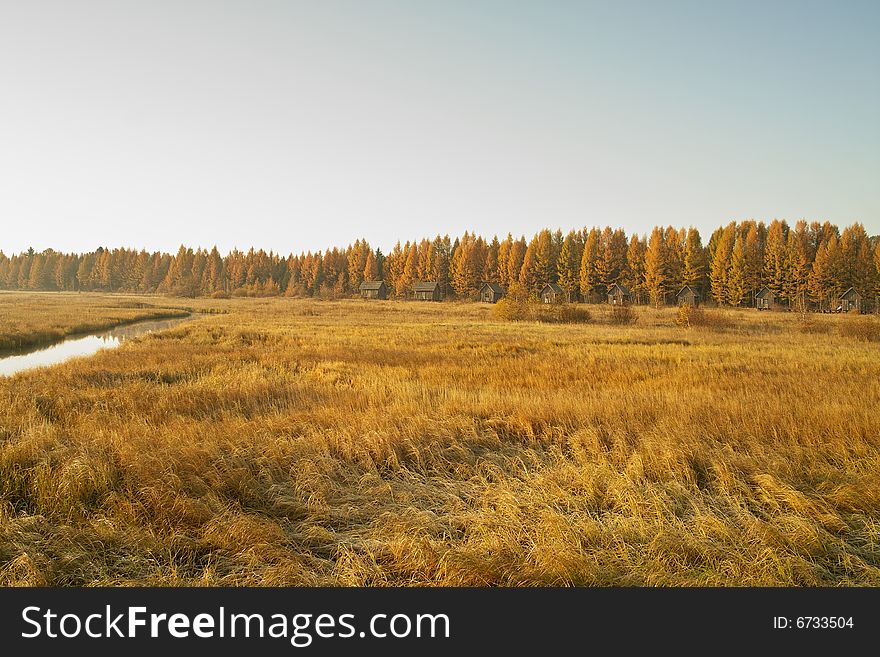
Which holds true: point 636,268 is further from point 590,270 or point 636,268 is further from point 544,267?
point 544,267

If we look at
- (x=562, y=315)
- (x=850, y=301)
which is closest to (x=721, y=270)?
(x=850, y=301)

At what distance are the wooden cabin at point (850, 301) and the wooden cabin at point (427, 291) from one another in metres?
63.2

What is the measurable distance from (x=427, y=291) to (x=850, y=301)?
65.8 metres

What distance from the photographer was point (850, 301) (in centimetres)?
6488

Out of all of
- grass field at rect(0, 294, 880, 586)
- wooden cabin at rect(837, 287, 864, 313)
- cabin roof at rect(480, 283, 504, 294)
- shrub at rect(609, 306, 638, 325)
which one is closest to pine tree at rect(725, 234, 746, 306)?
wooden cabin at rect(837, 287, 864, 313)

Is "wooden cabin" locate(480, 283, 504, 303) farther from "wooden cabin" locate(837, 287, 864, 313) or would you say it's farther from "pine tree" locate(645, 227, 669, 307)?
"wooden cabin" locate(837, 287, 864, 313)

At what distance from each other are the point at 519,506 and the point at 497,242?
338 feet

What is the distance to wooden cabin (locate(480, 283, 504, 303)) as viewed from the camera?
286 ft

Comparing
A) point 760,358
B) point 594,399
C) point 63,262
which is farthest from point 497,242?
point 63,262

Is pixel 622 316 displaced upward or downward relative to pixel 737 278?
downward

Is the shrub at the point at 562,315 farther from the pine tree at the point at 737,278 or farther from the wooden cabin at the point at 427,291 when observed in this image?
the wooden cabin at the point at 427,291

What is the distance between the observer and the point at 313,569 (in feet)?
14.5

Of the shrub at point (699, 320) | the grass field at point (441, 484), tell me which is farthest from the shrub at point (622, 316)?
the grass field at point (441, 484)

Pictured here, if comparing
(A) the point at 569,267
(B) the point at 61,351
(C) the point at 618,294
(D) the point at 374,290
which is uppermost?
(A) the point at 569,267
